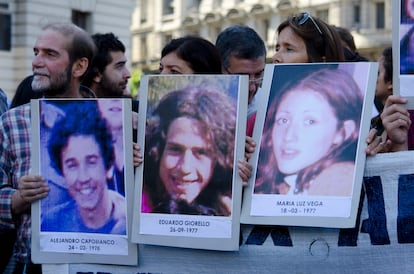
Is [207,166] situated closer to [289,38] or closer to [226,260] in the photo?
[226,260]

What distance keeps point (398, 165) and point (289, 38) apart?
0.70 m

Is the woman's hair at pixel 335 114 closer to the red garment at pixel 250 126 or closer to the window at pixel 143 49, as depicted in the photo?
the red garment at pixel 250 126

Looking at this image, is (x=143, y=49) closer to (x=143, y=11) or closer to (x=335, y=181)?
(x=143, y=11)

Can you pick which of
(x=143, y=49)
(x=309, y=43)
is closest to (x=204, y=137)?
(x=309, y=43)

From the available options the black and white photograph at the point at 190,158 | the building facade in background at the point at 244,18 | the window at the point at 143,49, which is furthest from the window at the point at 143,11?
the black and white photograph at the point at 190,158

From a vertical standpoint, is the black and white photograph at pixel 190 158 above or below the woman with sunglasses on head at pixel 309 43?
below

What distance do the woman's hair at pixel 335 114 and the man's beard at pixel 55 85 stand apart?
0.92m

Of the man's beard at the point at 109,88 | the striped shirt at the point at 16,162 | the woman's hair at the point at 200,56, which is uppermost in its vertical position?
the woman's hair at the point at 200,56

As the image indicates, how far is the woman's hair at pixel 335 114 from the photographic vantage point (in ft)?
9.29

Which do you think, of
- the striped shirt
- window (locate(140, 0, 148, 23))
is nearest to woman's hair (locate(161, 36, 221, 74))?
the striped shirt

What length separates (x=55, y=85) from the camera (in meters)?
3.44

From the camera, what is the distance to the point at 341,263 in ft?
9.53

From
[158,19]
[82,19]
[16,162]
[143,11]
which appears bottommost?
[16,162]

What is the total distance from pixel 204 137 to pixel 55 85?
2.45 feet
